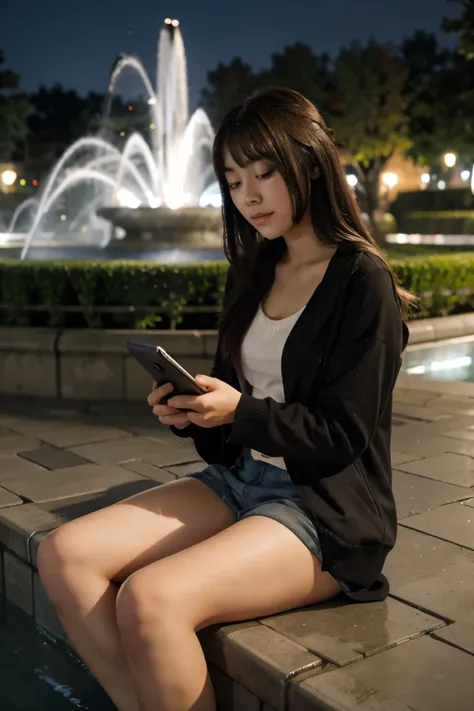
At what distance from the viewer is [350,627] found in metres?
2.67

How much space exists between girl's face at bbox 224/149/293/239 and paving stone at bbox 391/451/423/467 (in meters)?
2.35

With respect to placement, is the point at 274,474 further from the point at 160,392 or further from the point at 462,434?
the point at 462,434

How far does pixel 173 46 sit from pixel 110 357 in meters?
9.33

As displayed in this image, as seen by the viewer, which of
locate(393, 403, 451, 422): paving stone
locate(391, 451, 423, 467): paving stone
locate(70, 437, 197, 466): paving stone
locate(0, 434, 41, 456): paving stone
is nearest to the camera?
locate(391, 451, 423, 467): paving stone

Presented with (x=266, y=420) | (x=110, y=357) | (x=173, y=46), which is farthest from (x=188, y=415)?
(x=173, y=46)

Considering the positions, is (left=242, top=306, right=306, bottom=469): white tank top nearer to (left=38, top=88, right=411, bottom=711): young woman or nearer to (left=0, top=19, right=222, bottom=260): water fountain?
(left=38, top=88, right=411, bottom=711): young woman

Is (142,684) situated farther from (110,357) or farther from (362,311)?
(110,357)

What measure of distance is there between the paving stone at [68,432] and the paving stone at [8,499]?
106cm

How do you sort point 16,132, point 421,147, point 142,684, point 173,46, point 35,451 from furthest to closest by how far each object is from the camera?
point 16,132, point 421,147, point 173,46, point 35,451, point 142,684

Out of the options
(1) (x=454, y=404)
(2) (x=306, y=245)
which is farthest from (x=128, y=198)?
(2) (x=306, y=245)

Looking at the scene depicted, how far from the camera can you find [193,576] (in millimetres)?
2383

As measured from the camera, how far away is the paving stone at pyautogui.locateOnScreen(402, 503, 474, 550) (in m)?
3.51

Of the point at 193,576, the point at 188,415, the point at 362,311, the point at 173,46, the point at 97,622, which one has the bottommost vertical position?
the point at 97,622

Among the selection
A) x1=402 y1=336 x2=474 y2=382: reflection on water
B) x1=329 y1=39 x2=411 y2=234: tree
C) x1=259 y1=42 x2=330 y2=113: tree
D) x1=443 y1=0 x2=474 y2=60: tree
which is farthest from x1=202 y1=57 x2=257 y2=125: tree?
x1=402 y1=336 x2=474 y2=382: reflection on water
